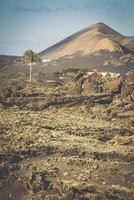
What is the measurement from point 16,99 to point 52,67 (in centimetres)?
9527

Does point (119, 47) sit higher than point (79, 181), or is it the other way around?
point (119, 47)

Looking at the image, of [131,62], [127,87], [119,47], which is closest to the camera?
[127,87]

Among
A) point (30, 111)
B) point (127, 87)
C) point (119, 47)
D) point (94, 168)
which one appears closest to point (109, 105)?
point (127, 87)

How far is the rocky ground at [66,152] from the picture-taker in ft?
69.5

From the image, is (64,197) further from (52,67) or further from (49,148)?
(52,67)

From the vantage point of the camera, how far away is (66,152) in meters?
29.0

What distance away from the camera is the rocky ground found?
21.2m

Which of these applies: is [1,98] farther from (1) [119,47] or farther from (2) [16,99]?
(1) [119,47]

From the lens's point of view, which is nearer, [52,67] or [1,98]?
[1,98]

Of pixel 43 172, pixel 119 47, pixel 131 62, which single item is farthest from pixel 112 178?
pixel 119 47

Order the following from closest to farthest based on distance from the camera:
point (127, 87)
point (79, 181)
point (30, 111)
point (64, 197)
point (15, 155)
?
point (64, 197) → point (79, 181) → point (15, 155) → point (30, 111) → point (127, 87)

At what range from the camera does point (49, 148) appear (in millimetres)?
29859

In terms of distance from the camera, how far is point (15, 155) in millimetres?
27484

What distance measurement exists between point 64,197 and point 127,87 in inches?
1730
